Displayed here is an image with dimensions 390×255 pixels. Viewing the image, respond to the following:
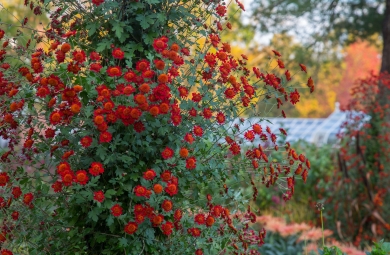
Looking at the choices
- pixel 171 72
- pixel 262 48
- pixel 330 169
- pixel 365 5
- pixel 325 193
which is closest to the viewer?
pixel 171 72

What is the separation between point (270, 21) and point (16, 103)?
6782mm

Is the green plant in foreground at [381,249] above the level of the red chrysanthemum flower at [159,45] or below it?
below

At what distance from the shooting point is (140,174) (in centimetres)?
267

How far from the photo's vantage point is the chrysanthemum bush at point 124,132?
2514mm

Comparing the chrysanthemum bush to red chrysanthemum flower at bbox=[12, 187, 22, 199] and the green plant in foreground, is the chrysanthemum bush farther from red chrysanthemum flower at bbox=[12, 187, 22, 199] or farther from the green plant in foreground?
the green plant in foreground

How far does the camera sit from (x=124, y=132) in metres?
2.68

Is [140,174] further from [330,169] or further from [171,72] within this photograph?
[330,169]

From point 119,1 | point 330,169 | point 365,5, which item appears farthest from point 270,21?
point 119,1

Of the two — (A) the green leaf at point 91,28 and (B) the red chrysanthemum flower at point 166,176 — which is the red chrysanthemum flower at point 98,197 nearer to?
(B) the red chrysanthemum flower at point 166,176

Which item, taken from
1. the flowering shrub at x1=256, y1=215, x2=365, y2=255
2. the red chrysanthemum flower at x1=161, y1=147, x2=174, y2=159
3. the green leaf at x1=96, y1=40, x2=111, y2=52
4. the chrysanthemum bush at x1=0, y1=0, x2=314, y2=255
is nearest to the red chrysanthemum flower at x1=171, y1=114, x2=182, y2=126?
the chrysanthemum bush at x1=0, y1=0, x2=314, y2=255

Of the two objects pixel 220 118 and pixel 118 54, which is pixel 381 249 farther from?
pixel 118 54

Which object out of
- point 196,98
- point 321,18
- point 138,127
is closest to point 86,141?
point 138,127

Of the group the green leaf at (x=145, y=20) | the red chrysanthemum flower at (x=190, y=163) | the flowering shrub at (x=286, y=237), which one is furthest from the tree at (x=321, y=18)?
the red chrysanthemum flower at (x=190, y=163)

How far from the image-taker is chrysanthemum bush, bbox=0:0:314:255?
8.25 feet
